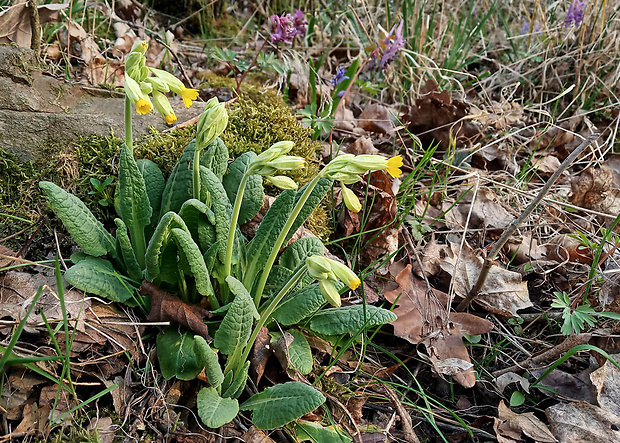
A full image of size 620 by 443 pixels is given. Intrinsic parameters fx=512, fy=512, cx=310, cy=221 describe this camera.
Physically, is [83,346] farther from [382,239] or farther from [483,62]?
[483,62]

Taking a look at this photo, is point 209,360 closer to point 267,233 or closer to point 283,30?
point 267,233

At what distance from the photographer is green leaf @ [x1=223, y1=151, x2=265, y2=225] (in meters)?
2.08

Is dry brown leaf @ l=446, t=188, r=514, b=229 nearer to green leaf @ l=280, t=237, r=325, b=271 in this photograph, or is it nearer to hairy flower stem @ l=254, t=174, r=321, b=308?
green leaf @ l=280, t=237, r=325, b=271

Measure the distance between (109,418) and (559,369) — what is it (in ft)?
5.51

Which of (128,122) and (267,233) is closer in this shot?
(128,122)

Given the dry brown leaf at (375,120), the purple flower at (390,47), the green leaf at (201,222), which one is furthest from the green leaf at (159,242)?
the purple flower at (390,47)

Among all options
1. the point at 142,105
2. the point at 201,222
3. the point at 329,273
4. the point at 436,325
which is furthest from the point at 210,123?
the point at 436,325

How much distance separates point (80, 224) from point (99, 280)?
215 mm

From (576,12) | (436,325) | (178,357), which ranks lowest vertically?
(436,325)

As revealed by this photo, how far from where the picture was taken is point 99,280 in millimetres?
1706

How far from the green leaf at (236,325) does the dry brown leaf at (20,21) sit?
6.34 feet

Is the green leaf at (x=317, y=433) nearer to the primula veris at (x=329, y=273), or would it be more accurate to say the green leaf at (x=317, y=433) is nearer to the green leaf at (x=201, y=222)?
the primula veris at (x=329, y=273)

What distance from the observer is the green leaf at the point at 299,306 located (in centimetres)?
182

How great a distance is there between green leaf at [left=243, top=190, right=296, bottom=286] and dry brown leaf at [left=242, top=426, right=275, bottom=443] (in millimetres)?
548
